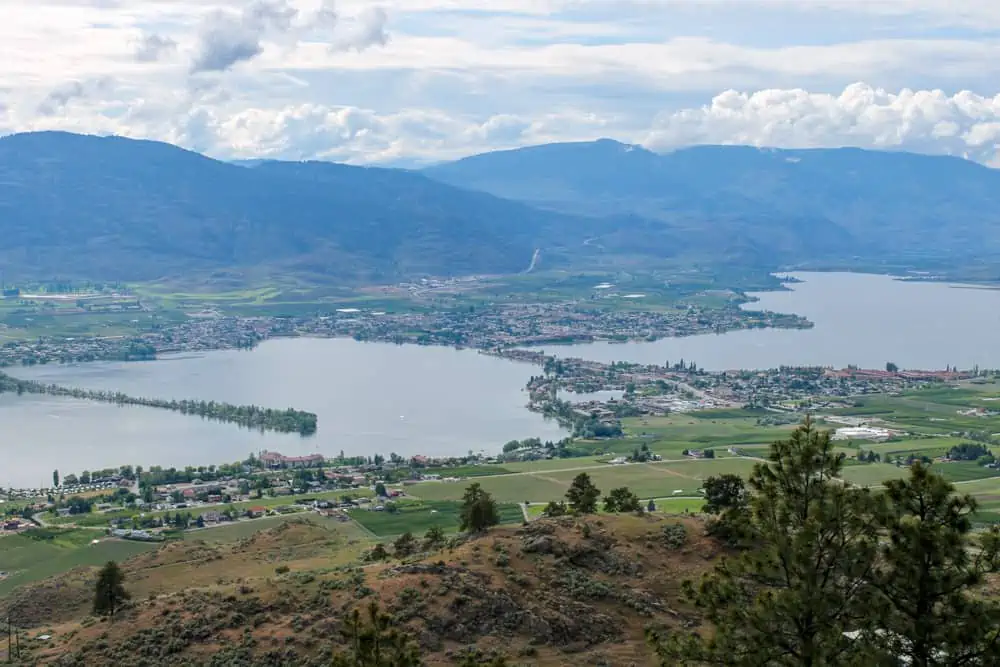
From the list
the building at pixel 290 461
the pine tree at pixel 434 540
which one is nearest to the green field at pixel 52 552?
the pine tree at pixel 434 540

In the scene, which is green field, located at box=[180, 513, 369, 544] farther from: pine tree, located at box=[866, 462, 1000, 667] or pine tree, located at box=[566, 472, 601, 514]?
pine tree, located at box=[866, 462, 1000, 667]

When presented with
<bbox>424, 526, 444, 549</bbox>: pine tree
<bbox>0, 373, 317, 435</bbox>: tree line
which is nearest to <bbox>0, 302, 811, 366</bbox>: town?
<bbox>0, 373, 317, 435</bbox>: tree line

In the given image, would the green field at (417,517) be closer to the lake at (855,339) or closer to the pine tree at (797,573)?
the pine tree at (797,573)

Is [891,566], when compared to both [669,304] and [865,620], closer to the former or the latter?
[865,620]

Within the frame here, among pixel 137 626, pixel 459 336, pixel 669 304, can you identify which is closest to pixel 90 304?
pixel 459 336

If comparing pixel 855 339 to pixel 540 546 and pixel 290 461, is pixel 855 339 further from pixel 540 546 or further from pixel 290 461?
pixel 540 546

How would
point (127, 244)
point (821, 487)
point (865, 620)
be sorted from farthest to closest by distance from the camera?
point (127, 244) → point (821, 487) → point (865, 620)
